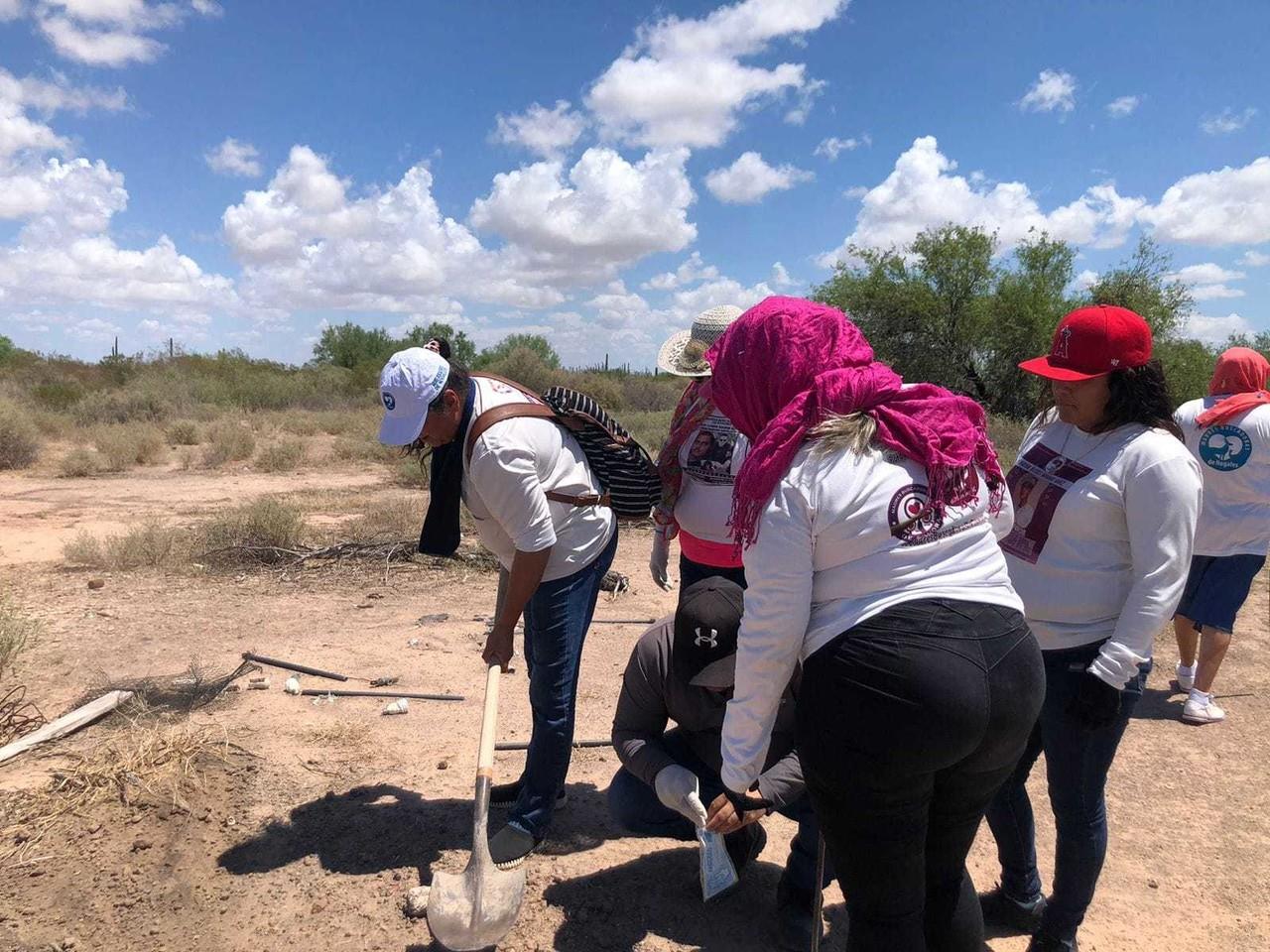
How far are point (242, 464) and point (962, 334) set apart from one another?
49.7 ft

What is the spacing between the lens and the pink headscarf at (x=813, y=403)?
1503 millimetres

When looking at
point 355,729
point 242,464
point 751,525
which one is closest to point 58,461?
point 242,464

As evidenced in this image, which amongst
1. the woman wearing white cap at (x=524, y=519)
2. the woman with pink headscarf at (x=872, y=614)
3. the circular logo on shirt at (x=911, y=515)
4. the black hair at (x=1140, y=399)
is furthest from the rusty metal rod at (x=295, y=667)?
the black hair at (x=1140, y=399)

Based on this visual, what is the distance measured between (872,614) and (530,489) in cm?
121

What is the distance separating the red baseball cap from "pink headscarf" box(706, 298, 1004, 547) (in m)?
0.58

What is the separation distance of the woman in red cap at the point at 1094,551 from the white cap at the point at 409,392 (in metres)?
1.66

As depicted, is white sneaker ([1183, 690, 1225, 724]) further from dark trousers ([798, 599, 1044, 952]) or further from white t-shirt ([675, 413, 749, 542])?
dark trousers ([798, 599, 1044, 952])

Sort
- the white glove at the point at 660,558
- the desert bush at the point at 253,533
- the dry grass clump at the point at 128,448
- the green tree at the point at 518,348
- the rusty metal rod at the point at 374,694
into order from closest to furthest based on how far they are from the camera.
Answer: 1. the white glove at the point at 660,558
2. the rusty metal rod at the point at 374,694
3. the desert bush at the point at 253,533
4. the dry grass clump at the point at 128,448
5. the green tree at the point at 518,348

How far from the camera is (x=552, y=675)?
2.75m

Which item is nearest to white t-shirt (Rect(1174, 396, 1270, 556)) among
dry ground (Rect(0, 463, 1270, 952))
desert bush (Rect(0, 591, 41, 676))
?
dry ground (Rect(0, 463, 1270, 952))

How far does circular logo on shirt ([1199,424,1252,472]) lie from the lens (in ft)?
13.0

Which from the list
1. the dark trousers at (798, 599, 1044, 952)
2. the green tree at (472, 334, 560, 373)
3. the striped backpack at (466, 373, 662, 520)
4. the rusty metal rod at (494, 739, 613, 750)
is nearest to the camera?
the dark trousers at (798, 599, 1044, 952)

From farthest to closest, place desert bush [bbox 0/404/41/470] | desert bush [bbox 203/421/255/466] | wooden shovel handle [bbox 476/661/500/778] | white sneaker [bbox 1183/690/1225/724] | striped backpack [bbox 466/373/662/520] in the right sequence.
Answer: desert bush [bbox 203/421/255/466] < desert bush [bbox 0/404/41/470] < white sneaker [bbox 1183/690/1225/724] < striped backpack [bbox 466/373/662/520] < wooden shovel handle [bbox 476/661/500/778]

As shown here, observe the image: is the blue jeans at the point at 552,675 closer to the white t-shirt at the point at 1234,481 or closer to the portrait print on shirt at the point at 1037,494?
the portrait print on shirt at the point at 1037,494
